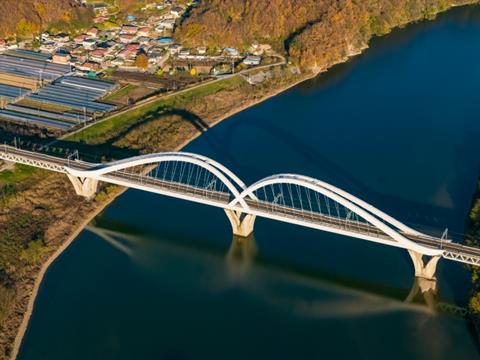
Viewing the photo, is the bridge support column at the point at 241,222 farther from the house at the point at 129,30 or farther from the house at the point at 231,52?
the house at the point at 129,30

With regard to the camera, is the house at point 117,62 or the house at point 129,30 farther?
the house at point 129,30

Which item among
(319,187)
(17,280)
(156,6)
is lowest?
(17,280)

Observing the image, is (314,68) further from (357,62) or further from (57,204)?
(57,204)

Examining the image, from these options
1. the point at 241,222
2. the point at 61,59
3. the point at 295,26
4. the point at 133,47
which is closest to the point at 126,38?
the point at 133,47

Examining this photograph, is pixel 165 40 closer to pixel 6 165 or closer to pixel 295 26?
pixel 295 26

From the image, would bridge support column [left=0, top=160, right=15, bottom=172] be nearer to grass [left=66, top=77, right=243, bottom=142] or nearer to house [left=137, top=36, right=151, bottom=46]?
grass [left=66, top=77, right=243, bottom=142]

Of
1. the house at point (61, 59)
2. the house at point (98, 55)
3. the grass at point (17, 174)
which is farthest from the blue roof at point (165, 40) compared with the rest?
the grass at point (17, 174)

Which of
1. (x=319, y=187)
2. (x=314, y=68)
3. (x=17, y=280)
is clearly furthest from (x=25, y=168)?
(x=314, y=68)
